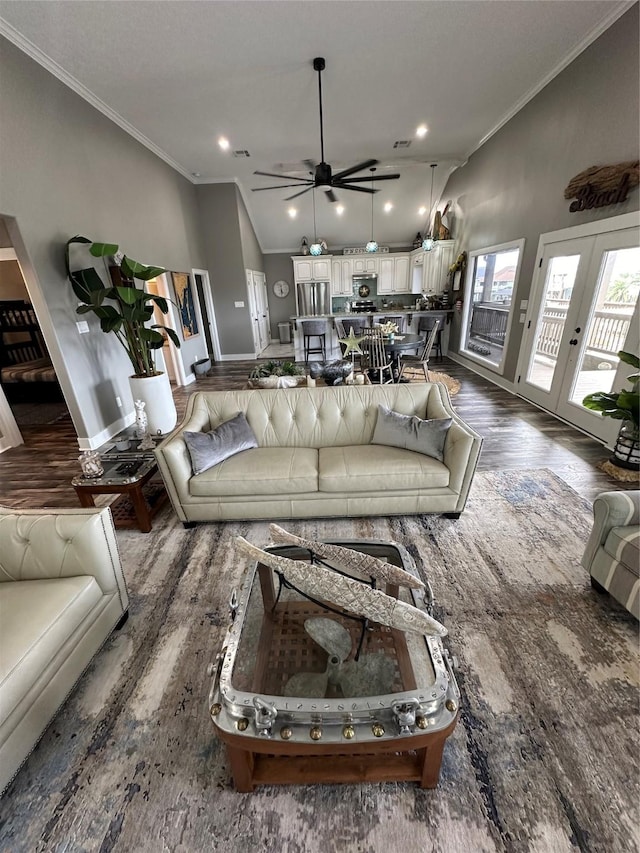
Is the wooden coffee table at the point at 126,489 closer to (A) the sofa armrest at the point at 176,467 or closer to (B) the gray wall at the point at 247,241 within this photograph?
(A) the sofa armrest at the point at 176,467

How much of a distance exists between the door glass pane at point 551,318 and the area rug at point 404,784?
3.28 metres

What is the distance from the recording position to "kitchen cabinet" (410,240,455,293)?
7750 millimetres

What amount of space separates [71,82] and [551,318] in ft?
20.2

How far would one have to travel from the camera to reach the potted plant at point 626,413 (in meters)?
2.82

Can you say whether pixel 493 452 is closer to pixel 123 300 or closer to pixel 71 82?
pixel 123 300

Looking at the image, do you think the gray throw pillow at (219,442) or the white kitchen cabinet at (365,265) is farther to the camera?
the white kitchen cabinet at (365,265)

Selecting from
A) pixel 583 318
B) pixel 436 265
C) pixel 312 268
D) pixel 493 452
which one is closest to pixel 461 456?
pixel 493 452

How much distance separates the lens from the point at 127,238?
4898mm

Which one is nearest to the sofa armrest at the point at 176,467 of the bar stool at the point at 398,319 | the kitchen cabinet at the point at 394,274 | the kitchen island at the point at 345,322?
the kitchen island at the point at 345,322

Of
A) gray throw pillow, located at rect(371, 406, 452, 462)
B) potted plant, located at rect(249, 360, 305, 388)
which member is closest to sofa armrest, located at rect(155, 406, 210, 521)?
potted plant, located at rect(249, 360, 305, 388)

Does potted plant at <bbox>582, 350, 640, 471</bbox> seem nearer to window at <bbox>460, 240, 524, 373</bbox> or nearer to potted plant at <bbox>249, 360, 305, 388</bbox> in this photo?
potted plant at <bbox>249, 360, 305, 388</bbox>

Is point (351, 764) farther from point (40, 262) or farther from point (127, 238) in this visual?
point (127, 238)

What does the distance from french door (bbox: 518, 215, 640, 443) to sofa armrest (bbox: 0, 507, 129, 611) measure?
441cm

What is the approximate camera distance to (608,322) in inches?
140
